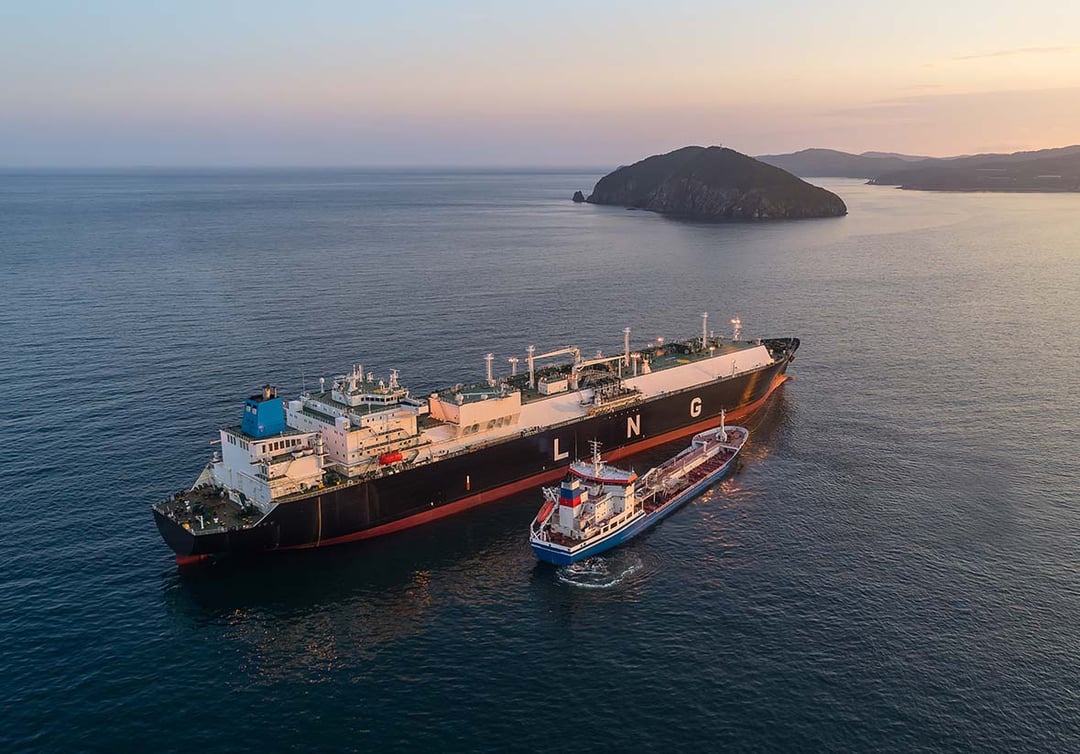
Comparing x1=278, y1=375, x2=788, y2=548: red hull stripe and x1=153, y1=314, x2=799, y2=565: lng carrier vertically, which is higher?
x1=153, y1=314, x2=799, y2=565: lng carrier

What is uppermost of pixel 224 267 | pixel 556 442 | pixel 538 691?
pixel 224 267

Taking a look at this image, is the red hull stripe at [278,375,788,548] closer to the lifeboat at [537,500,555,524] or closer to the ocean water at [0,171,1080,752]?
the ocean water at [0,171,1080,752]

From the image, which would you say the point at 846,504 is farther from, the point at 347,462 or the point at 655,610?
the point at 347,462

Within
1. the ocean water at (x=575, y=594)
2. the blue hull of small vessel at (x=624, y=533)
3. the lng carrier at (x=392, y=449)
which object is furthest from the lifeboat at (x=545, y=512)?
the lng carrier at (x=392, y=449)

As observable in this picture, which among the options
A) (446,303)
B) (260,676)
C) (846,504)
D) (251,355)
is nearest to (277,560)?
(260,676)

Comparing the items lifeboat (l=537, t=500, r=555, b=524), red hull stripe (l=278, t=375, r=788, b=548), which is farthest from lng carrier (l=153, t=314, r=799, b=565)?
lifeboat (l=537, t=500, r=555, b=524)

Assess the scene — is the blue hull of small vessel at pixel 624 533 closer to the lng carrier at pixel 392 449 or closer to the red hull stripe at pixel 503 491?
the red hull stripe at pixel 503 491

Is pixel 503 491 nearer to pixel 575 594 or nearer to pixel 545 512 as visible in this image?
pixel 545 512
